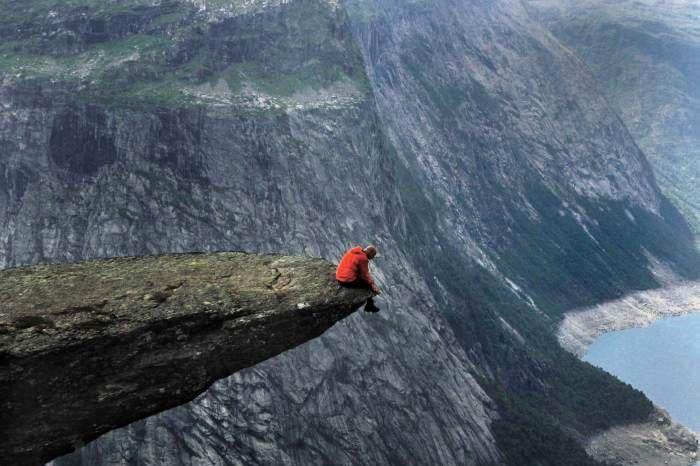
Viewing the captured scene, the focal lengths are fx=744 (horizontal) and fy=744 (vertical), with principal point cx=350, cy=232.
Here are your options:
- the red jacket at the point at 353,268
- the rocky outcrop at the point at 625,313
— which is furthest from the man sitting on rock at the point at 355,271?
the rocky outcrop at the point at 625,313

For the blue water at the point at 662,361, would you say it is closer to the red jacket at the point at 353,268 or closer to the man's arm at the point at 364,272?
the man's arm at the point at 364,272

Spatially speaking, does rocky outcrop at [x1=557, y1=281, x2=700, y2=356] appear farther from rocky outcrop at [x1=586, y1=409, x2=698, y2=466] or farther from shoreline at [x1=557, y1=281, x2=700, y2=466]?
rocky outcrop at [x1=586, y1=409, x2=698, y2=466]

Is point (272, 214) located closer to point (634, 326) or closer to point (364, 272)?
point (364, 272)

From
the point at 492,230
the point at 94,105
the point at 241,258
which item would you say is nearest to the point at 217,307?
the point at 241,258

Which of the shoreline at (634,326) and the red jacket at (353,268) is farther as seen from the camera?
the shoreline at (634,326)

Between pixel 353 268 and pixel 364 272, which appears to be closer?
pixel 353 268

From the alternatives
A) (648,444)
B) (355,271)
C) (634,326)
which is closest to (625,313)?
(634,326)
